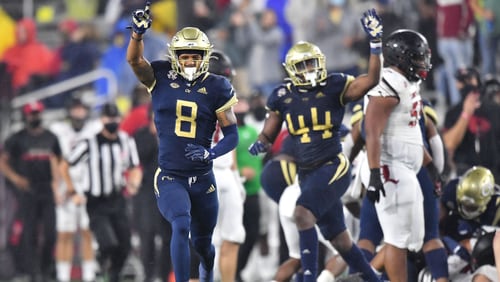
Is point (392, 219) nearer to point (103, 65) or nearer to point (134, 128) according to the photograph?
point (134, 128)

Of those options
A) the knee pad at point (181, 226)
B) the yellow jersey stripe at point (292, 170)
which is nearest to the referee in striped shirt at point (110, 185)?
the yellow jersey stripe at point (292, 170)

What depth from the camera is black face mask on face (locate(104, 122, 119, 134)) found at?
48.8ft

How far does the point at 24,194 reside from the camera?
16.4 metres

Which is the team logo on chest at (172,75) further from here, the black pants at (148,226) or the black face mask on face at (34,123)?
the black face mask on face at (34,123)

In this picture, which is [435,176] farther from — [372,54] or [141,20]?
[141,20]

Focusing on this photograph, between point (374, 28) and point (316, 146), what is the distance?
114cm

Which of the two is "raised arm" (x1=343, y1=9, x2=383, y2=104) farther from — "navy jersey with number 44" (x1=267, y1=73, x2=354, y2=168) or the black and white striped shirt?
the black and white striped shirt

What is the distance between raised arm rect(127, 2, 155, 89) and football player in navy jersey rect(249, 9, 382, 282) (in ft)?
4.14

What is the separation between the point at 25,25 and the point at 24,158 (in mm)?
3181

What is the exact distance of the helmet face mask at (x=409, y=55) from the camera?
37.5 ft

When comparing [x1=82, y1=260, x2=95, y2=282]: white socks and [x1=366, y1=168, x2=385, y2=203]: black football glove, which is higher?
[x1=366, y1=168, x2=385, y2=203]: black football glove

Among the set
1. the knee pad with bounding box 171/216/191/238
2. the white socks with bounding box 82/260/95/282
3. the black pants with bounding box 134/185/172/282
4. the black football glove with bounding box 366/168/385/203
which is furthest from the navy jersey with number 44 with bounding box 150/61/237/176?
the white socks with bounding box 82/260/95/282

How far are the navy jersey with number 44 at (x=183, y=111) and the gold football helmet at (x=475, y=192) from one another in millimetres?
2334

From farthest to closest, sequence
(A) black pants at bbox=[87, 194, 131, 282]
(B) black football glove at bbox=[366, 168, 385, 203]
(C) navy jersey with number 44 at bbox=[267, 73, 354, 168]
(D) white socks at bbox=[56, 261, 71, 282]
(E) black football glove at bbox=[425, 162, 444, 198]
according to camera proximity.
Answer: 1. (D) white socks at bbox=[56, 261, 71, 282]
2. (A) black pants at bbox=[87, 194, 131, 282]
3. (E) black football glove at bbox=[425, 162, 444, 198]
4. (C) navy jersey with number 44 at bbox=[267, 73, 354, 168]
5. (B) black football glove at bbox=[366, 168, 385, 203]
